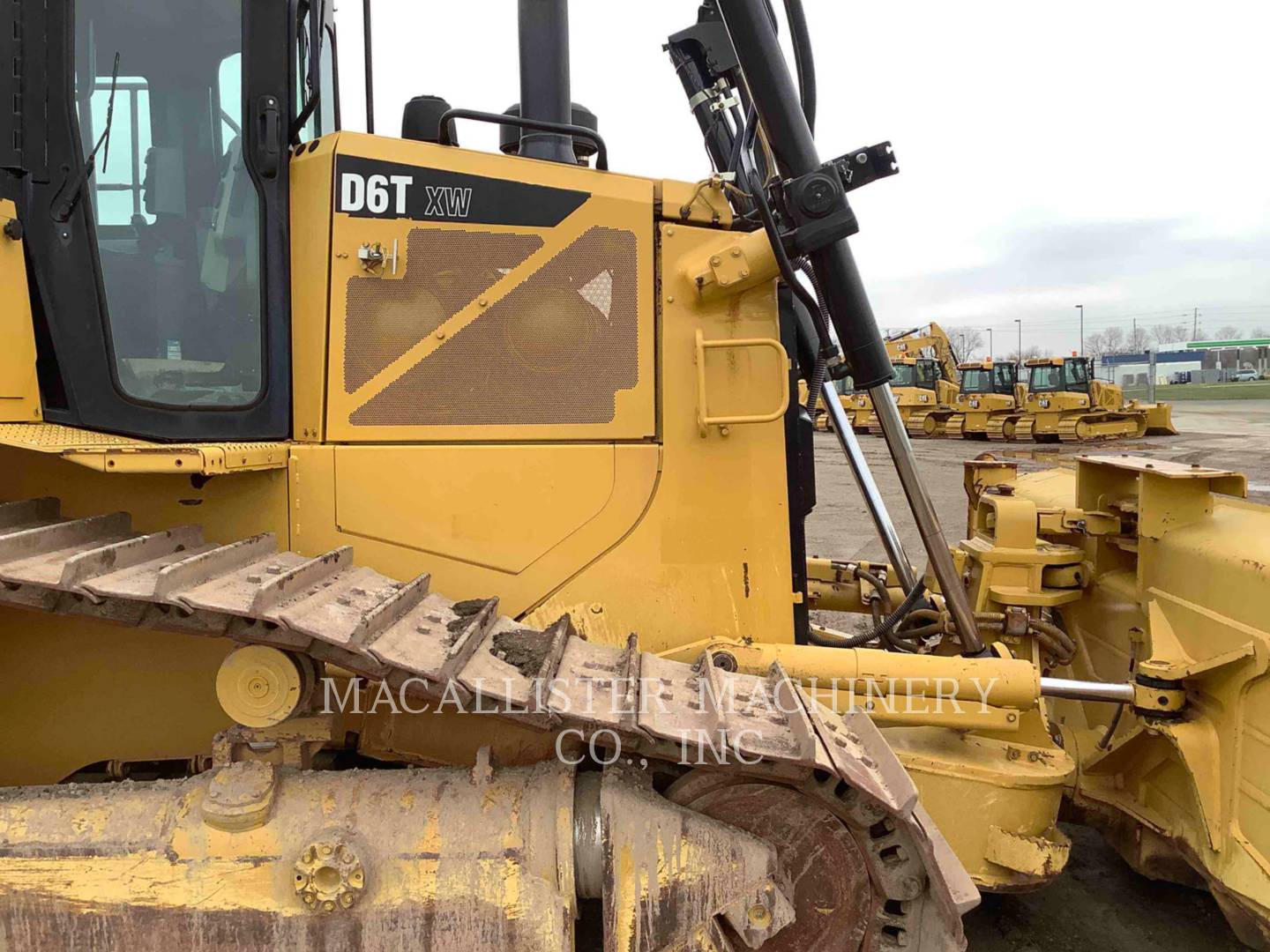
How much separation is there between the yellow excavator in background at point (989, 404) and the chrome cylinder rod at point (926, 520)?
23.5 m

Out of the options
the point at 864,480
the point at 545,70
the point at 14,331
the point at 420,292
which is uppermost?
the point at 545,70

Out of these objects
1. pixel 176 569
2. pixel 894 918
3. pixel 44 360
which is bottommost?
pixel 894 918

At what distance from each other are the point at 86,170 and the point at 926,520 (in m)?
2.70

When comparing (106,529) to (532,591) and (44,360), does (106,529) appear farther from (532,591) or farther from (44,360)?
(532,591)

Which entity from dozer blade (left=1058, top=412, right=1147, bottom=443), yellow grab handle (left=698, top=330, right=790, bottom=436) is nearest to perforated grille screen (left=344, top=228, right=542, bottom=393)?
yellow grab handle (left=698, top=330, right=790, bottom=436)

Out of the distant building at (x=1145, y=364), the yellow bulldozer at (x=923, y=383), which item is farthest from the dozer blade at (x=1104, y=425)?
the distant building at (x=1145, y=364)

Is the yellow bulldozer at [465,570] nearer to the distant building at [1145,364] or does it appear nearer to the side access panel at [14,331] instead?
the side access panel at [14,331]

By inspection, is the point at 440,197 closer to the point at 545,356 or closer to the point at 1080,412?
the point at 545,356

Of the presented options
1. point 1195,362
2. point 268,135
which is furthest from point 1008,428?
point 1195,362

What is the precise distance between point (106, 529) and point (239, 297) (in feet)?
2.29

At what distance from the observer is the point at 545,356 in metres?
2.52

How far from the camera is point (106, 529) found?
2.18 meters

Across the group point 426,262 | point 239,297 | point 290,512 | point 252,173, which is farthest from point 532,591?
point 252,173

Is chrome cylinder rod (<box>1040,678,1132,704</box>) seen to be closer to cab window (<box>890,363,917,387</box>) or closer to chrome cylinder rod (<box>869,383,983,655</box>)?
chrome cylinder rod (<box>869,383,983,655</box>)
